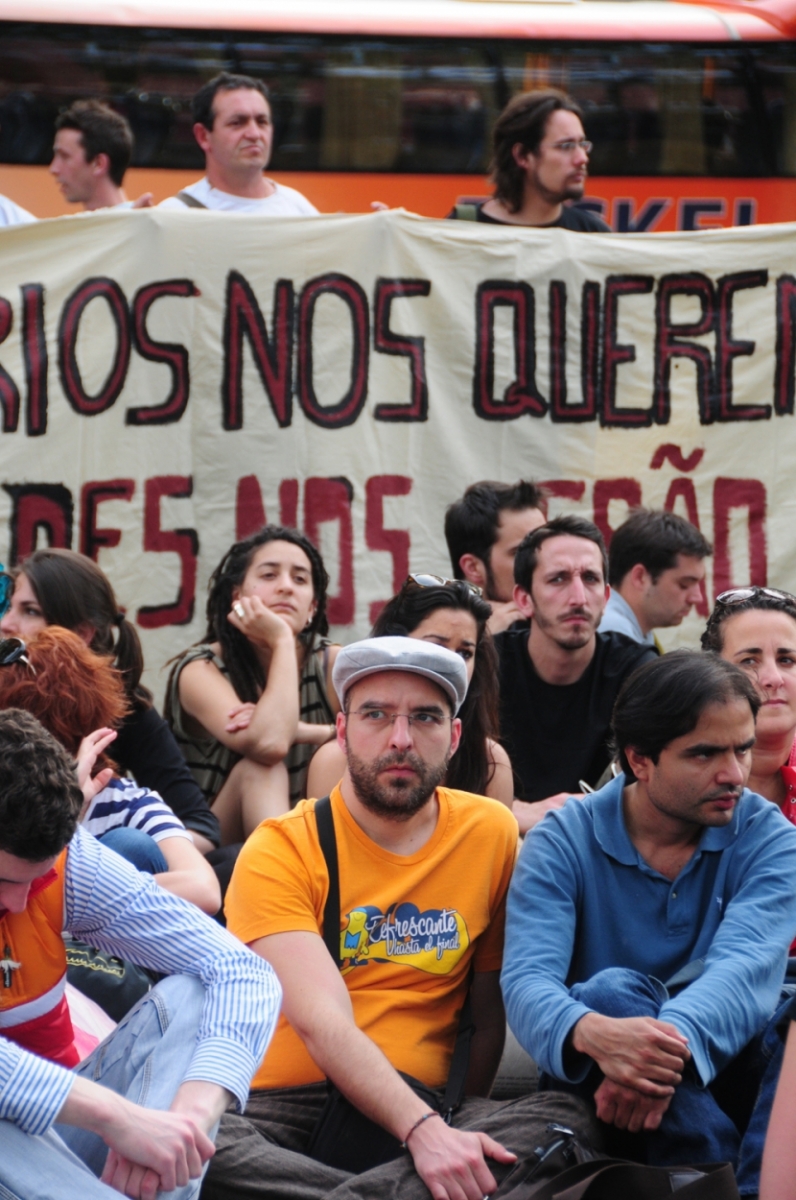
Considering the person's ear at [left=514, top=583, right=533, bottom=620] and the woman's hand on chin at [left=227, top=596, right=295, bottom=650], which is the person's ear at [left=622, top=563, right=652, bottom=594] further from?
the woman's hand on chin at [left=227, top=596, right=295, bottom=650]

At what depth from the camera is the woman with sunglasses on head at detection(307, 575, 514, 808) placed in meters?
4.20

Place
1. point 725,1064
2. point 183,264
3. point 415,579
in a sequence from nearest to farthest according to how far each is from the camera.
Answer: point 725,1064 < point 415,579 < point 183,264

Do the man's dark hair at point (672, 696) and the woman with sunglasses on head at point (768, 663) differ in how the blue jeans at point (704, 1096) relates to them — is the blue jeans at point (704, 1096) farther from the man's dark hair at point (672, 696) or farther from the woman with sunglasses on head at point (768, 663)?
the woman with sunglasses on head at point (768, 663)

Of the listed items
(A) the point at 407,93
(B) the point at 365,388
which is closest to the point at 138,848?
(B) the point at 365,388

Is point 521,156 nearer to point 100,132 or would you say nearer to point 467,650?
point 100,132

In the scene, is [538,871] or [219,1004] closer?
[219,1004]

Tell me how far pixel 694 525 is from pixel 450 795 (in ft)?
10.1

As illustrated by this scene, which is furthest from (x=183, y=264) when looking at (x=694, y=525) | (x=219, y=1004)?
(x=219, y=1004)

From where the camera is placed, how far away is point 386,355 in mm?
6297

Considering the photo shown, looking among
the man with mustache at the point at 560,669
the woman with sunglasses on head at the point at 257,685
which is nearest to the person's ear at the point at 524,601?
the man with mustache at the point at 560,669

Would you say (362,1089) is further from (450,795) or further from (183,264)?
(183,264)

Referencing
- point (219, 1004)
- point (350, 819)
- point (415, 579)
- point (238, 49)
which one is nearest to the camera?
point (219, 1004)

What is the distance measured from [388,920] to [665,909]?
1.96ft

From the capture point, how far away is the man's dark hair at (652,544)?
18.5 feet
